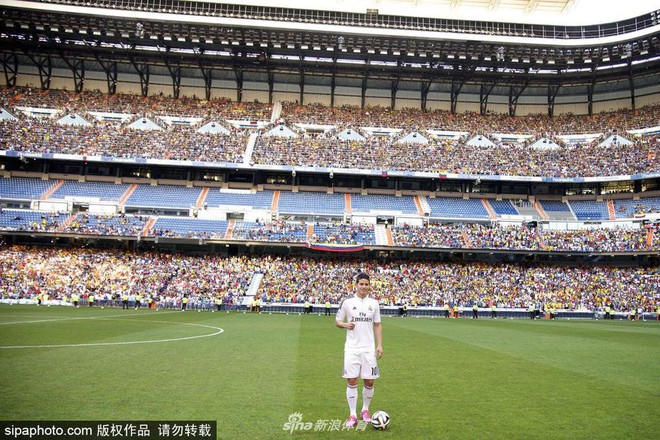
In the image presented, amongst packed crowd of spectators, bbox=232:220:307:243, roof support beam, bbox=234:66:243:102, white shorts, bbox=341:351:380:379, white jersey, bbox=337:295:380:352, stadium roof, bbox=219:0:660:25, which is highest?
stadium roof, bbox=219:0:660:25

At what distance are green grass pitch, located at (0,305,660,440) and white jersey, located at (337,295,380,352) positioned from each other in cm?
122

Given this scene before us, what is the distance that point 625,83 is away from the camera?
65750 millimetres

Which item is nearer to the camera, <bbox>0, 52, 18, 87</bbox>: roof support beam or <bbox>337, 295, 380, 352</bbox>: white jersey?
<bbox>337, 295, 380, 352</bbox>: white jersey

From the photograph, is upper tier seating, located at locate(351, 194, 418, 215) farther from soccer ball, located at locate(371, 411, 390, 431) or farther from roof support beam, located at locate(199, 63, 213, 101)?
soccer ball, located at locate(371, 411, 390, 431)

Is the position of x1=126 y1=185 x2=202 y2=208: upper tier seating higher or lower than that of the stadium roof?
lower

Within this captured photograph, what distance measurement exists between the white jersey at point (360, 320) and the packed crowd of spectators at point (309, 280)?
3461 centimetres

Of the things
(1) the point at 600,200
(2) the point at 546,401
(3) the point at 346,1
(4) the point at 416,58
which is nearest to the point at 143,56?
(3) the point at 346,1

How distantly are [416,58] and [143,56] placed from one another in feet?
117

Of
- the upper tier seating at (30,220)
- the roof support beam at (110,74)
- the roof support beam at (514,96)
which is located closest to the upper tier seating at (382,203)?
the roof support beam at (514,96)

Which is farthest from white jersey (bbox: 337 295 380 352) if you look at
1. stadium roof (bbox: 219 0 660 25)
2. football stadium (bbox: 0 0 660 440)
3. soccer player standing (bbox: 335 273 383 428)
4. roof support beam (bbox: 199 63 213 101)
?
roof support beam (bbox: 199 63 213 101)

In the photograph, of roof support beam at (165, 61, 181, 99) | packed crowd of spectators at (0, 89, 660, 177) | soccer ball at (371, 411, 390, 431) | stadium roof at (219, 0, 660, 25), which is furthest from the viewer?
roof support beam at (165, 61, 181, 99)

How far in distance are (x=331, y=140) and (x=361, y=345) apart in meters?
54.3

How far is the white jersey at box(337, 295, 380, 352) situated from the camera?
7.46m

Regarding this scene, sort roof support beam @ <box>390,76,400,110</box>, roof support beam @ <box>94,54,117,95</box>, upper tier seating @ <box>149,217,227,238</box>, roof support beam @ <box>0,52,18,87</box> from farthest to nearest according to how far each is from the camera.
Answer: roof support beam @ <box>390,76,400,110</box> < roof support beam @ <box>94,54,117,95</box> < roof support beam @ <box>0,52,18,87</box> < upper tier seating @ <box>149,217,227,238</box>
